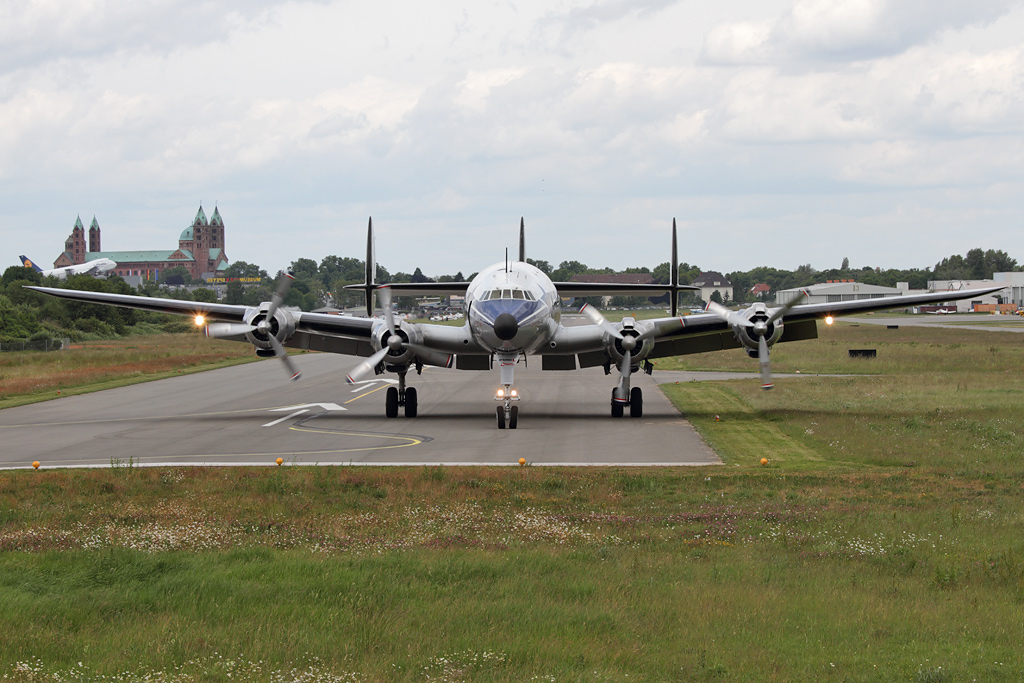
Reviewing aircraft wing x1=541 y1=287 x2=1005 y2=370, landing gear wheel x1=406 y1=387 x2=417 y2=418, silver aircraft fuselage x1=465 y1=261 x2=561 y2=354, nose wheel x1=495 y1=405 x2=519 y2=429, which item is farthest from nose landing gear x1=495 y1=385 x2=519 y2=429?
landing gear wheel x1=406 y1=387 x2=417 y2=418

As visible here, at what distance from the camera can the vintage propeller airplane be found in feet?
91.1

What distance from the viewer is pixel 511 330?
2691 centimetres

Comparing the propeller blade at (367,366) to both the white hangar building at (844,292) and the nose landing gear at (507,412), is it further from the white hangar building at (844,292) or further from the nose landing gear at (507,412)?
the white hangar building at (844,292)

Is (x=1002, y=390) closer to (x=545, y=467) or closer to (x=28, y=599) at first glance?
(x=545, y=467)

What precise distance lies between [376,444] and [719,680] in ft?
55.8

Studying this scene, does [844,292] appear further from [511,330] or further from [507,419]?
[511,330]

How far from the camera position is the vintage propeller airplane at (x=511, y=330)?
2777 centimetres

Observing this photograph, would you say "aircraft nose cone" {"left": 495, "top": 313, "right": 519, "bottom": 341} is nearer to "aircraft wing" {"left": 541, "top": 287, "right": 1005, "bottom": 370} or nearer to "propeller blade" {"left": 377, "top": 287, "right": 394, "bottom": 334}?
"aircraft wing" {"left": 541, "top": 287, "right": 1005, "bottom": 370}

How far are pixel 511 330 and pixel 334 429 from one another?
600 centimetres

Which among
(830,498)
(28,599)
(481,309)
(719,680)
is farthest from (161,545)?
(481,309)

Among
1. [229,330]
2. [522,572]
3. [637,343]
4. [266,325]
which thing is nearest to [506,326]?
[637,343]

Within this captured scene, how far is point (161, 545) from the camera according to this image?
43.6ft

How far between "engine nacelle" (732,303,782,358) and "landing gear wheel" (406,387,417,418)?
10261 millimetres

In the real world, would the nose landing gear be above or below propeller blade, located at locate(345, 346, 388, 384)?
below
